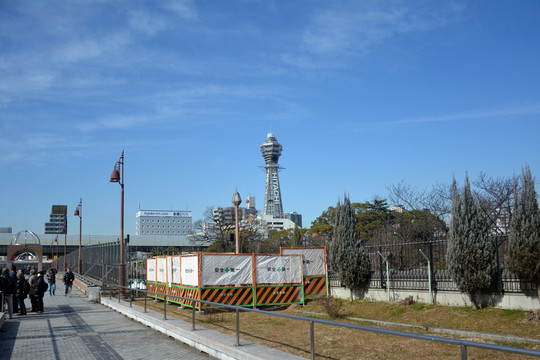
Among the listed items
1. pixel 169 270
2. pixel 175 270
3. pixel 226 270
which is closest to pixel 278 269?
pixel 226 270

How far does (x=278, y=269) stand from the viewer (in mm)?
20172

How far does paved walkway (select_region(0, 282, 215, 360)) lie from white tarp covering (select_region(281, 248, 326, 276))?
7.62m

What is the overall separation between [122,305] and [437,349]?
48.0ft

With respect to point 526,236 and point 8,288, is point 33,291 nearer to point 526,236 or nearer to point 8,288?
point 8,288

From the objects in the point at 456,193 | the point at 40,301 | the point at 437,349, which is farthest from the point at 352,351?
the point at 40,301

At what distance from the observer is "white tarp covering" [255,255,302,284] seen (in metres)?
19.7

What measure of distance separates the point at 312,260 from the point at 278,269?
1922 mm

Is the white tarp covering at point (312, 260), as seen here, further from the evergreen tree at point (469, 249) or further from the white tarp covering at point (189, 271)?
the evergreen tree at point (469, 249)

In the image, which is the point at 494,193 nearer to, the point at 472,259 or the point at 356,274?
the point at 356,274

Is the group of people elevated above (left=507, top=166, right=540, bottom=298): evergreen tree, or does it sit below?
below

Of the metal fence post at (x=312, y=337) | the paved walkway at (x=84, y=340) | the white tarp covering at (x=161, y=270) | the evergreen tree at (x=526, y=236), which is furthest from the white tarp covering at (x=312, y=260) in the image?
the metal fence post at (x=312, y=337)

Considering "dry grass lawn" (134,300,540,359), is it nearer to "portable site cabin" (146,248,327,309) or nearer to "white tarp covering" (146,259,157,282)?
"portable site cabin" (146,248,327,309)

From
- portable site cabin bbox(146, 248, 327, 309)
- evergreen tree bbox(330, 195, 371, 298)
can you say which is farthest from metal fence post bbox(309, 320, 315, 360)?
evergreen tree bbox(330, 195, 371, 298)

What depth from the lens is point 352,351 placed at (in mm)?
9219
